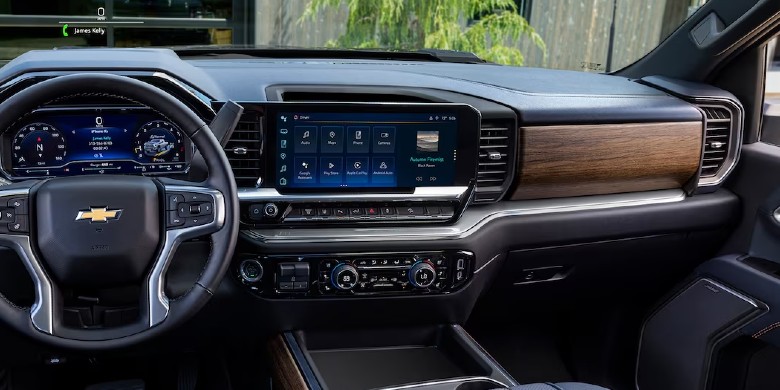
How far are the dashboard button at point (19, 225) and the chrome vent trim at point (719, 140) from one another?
1704mm

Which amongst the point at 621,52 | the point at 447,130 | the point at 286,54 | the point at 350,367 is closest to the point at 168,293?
the point at 350,367

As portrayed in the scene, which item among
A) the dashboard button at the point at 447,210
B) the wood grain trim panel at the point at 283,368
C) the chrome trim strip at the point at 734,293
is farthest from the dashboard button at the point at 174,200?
the chrome trim strip at the point at 734,293

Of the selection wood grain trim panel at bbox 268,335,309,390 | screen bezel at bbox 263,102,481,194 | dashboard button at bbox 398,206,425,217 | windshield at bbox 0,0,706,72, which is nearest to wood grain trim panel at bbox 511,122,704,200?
screen bezel at bbox 263,102,481,194

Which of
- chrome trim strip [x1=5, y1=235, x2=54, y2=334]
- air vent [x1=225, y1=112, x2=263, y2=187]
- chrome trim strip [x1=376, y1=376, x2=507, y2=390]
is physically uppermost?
air vent [x1=225, y1=112, x2=263, y2=187]

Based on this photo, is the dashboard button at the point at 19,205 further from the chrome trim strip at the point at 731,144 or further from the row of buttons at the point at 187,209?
the chrome trim strip at the point at 731,144

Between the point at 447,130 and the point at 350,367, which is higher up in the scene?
the point at 447,130

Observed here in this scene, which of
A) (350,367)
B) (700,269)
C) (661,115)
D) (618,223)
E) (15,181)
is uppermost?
(661,115)

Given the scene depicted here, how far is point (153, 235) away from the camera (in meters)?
→ 1.44

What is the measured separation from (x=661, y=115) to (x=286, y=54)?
1.09 m

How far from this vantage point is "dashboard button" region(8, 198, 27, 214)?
1390 mm

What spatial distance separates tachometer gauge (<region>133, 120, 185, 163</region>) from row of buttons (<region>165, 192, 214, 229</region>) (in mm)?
178

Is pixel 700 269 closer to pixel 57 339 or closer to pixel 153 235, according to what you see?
pixel 153 235

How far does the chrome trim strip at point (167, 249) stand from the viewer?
1432mm

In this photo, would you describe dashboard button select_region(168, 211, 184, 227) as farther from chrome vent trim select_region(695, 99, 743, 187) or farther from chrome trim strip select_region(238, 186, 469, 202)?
chrome vent trim select_region(695, 99, 743, 187)
